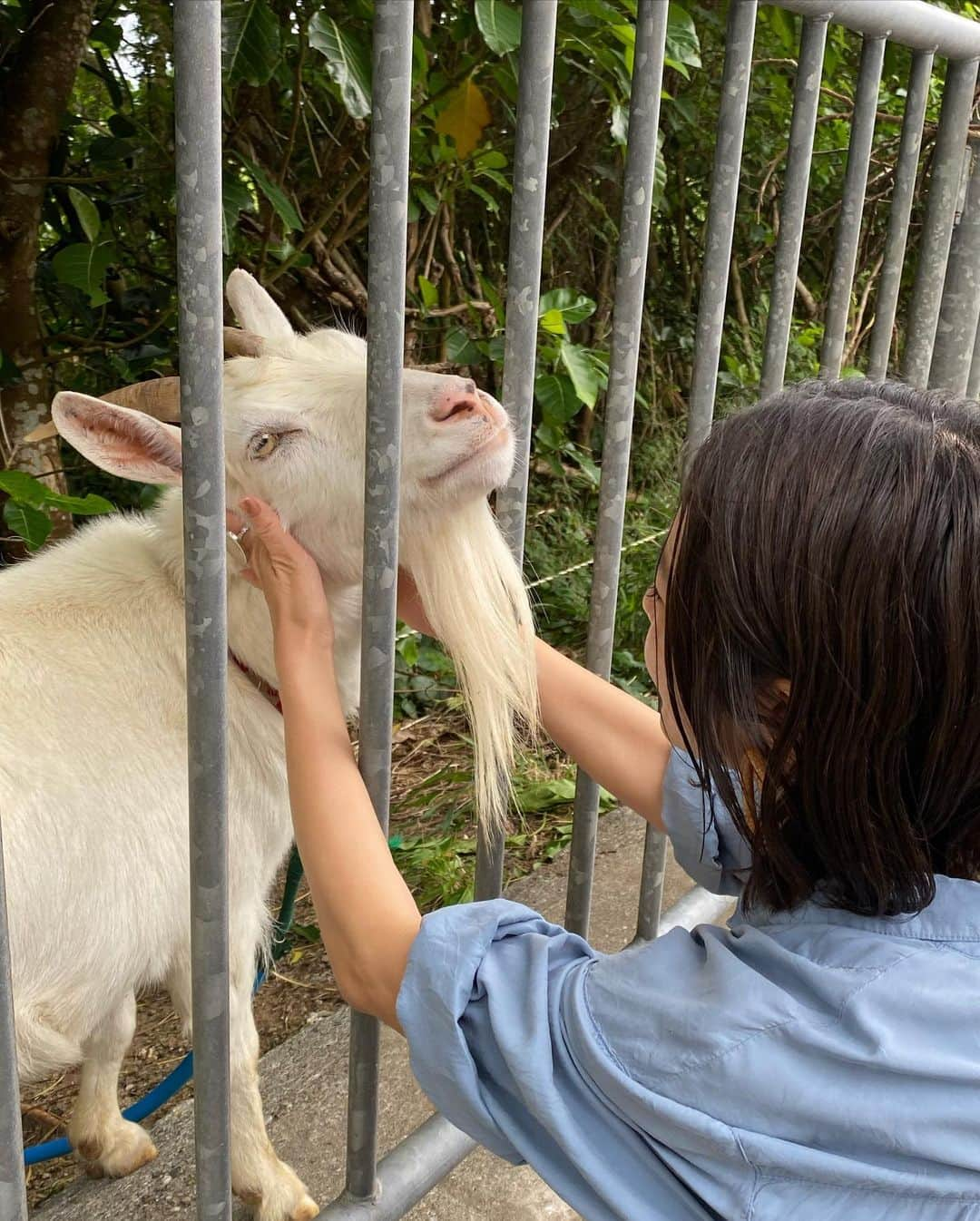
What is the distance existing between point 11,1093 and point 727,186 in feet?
5.11

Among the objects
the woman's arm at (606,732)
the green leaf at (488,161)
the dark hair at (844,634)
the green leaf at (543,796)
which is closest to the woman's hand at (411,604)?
the woman's arm at (606,732)

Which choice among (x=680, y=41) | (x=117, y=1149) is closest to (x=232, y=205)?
(x=680, y=41)

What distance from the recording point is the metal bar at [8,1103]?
0.99 m

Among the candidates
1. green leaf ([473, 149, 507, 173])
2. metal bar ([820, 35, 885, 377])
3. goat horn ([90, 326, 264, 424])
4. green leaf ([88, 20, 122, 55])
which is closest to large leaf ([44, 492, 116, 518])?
goat horn ([90, 326, 264, 424])

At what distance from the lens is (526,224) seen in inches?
55.4

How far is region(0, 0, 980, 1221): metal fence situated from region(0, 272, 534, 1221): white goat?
14 cm

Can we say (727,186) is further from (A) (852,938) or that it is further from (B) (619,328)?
(A) (852,938)

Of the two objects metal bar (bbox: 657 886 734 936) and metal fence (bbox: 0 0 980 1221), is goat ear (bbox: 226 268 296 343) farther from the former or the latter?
metal bar (bbox: 657 886 734 936)

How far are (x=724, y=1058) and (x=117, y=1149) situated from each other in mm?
1623

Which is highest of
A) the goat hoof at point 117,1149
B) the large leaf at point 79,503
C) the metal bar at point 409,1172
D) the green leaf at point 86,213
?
the green leaf at point 86,213

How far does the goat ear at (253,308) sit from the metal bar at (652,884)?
3.87ft

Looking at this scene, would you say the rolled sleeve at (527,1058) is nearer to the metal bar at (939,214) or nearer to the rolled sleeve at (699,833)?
the rolled sleeve at (699,833)

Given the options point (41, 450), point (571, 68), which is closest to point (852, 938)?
point (41, 450)

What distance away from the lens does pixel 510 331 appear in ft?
4.79
